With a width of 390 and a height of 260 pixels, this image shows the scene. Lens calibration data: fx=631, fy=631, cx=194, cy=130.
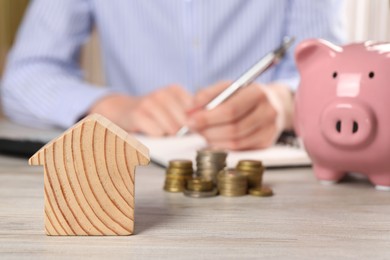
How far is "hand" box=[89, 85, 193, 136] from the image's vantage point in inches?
48.0

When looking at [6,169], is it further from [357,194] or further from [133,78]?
[133,78]

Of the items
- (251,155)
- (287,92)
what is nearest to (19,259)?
(251,155)

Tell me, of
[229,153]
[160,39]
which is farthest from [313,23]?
[229,153]

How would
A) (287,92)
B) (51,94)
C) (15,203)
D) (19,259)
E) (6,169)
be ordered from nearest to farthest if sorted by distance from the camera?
(19,259)
(15,203)
(6,169)
(287,92)
(51,94)

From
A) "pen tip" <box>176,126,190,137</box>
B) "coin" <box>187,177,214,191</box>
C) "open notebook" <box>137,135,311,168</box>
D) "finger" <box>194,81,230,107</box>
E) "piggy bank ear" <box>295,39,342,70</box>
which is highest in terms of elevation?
"piggy bank ear" <box>295,39,342,70</box>

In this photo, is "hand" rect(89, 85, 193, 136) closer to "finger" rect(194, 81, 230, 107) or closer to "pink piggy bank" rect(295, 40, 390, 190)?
"finger" rect(194, 81, 230, 107)

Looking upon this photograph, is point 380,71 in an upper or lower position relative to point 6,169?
upper

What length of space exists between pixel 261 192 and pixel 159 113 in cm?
55

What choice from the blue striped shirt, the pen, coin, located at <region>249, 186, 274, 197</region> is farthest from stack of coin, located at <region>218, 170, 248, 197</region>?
the blue striped shirt

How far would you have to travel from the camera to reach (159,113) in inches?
49.1

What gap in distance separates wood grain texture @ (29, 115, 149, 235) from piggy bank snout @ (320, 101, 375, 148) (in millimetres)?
279

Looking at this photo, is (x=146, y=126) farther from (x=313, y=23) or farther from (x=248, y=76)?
(x=313, y=23)

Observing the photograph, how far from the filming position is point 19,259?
478 millimetres

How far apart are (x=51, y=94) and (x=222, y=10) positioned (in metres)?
0.50
